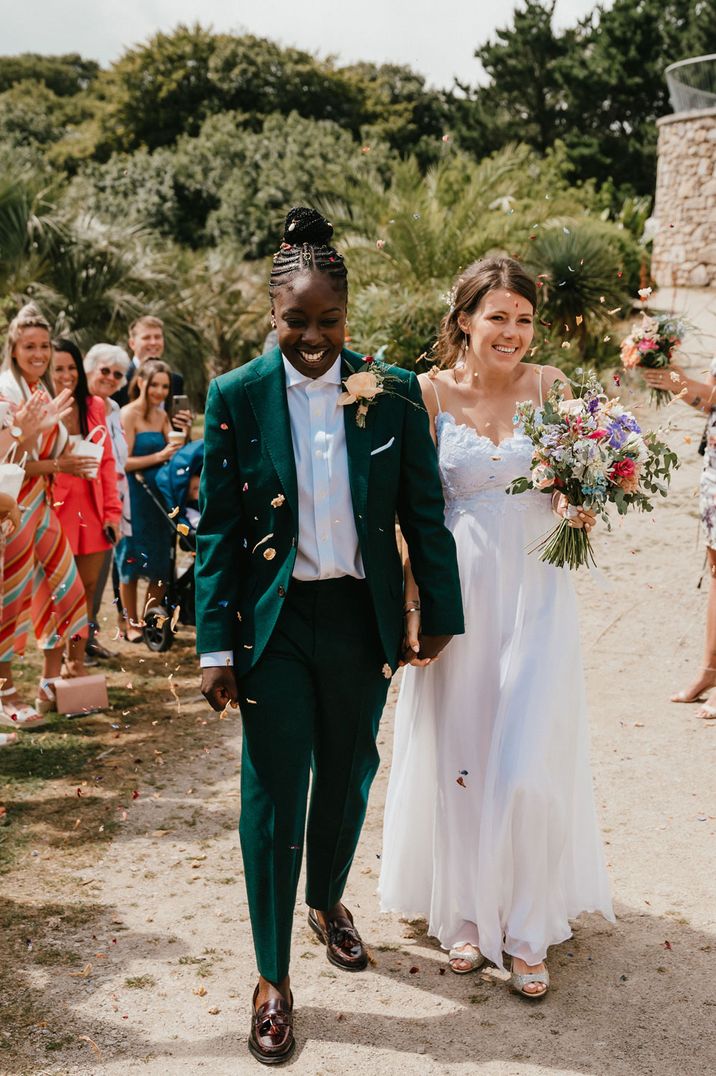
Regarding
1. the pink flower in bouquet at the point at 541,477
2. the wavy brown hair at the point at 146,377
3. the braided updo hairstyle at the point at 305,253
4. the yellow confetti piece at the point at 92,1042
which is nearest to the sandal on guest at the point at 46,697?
the wavy brown hair at the point at 146,377

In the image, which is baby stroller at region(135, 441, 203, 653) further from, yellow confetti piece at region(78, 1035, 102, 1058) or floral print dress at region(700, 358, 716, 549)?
yellow confetti piece at region(78, 1035, 102, 1058)

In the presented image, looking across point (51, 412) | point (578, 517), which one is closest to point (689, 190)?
point (51, 412)

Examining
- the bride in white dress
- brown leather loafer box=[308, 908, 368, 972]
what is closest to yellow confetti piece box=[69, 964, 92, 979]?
brown leather loafer box=[308, 908, 368, 972]

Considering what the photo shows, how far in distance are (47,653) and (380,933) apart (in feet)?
10.5

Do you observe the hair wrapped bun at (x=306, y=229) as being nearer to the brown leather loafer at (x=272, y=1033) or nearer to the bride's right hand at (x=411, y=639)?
the bride's right hand at (x=411, y=639)

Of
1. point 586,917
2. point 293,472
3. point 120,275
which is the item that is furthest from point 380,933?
point 120,275

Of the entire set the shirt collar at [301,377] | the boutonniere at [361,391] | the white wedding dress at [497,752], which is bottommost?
the white wedding dress at [497,752]

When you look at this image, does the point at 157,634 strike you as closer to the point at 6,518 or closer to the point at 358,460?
the point at 6,518

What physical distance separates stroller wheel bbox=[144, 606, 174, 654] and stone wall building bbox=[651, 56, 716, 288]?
1594 centimetres

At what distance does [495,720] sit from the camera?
12.3 feet

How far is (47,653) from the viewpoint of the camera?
6.42 meters

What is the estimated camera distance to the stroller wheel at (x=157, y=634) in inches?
301

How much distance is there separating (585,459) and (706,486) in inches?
114

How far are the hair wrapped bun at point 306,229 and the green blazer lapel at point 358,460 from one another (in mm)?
503
